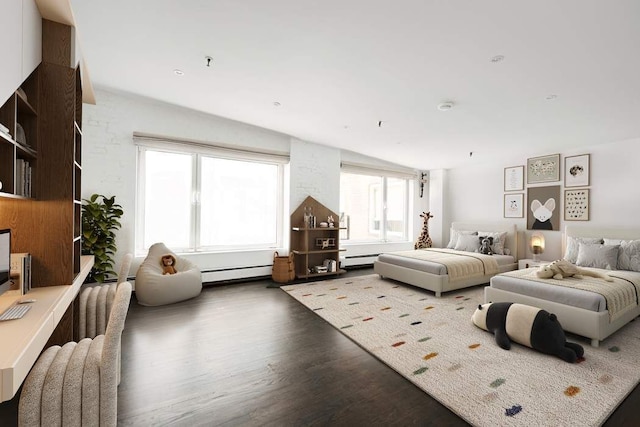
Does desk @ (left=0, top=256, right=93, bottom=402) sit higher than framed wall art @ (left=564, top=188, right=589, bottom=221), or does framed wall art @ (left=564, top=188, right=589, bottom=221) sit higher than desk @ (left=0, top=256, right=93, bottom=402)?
framed wall art @ (left=564, top=188, right=589, bottom=221)

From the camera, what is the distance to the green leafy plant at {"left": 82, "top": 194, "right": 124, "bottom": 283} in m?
3.56

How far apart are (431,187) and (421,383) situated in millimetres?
5606

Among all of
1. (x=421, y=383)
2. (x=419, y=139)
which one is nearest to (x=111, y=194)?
(x=421, y=383)

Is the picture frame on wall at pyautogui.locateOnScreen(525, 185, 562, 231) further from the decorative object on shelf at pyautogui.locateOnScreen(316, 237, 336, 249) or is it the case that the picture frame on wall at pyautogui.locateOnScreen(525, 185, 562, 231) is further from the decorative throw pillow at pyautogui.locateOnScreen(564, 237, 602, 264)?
the decorative object on shelf at pyautogui.locateOnScreen(316, 237, 336, 249)

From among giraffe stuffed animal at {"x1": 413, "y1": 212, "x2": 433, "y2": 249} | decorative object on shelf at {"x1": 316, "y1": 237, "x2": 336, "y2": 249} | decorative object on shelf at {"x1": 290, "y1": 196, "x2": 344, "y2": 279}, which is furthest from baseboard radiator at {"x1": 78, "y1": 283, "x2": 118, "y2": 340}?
giraffe stuffed animal at {"x1": 413, "y1": 212, "x2": 433, "y2": 249}

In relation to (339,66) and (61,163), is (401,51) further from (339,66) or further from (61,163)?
(61,163)

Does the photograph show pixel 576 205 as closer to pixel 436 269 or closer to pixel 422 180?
pixel 436 269

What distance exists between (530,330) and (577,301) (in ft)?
2.33

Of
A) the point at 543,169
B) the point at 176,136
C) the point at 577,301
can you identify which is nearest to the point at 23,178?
the point at 176,136

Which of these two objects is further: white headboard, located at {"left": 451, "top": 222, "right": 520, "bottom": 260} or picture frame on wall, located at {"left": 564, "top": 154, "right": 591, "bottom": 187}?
white headboard, located at {"left": 451, "top": 222, "right": 520, "bottom": 260}

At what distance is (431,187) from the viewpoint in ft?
22.9

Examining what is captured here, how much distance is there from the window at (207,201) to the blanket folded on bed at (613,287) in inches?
154

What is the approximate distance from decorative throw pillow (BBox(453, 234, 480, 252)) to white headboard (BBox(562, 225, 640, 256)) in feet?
4.13

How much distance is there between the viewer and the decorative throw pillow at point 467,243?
17.5 feet
